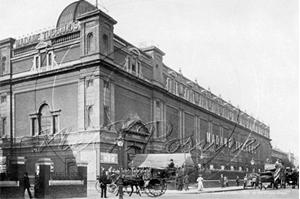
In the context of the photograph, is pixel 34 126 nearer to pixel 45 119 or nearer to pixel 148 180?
pixel 45 119

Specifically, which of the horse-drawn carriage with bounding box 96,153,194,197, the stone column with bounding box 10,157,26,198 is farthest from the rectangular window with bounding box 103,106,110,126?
the stone column with bounding box 10,157,26,198

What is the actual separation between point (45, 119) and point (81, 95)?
4.40m

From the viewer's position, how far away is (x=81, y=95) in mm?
35781

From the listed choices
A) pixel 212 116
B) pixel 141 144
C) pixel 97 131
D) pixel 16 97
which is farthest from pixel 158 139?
pixel 212 116

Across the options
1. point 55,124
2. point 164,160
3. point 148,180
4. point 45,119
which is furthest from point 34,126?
point 148,180

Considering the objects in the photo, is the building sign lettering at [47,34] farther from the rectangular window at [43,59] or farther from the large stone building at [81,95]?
the rectangular window at [43,59]

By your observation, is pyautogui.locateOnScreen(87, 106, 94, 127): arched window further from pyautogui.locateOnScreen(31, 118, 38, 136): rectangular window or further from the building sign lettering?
the building sign lettering

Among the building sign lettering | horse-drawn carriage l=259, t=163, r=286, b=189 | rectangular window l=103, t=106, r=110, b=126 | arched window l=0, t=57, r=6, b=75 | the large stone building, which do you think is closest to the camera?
horse-drawn carriage l=259, t=163, r=286, b=189

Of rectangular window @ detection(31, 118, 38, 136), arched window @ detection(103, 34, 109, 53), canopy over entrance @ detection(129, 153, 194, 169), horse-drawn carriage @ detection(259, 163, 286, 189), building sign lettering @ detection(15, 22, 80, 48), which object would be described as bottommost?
horse-drawn carriage @ detection(259, 163, 286, 189)

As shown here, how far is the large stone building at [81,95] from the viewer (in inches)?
1383

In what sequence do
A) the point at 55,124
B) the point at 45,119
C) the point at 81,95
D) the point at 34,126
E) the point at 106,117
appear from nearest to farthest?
the point at 106,117 → the point at 81,95 → the point at 55,124 → the point at 45,119 → the point at 34,126

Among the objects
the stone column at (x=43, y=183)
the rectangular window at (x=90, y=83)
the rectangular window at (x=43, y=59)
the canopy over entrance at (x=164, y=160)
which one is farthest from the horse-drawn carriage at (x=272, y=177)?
the rectangular window at (x=43, y=59)

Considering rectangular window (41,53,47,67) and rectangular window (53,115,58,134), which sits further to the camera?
rectangular window (41,53,47,67)

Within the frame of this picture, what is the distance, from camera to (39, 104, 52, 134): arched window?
3731 cm
